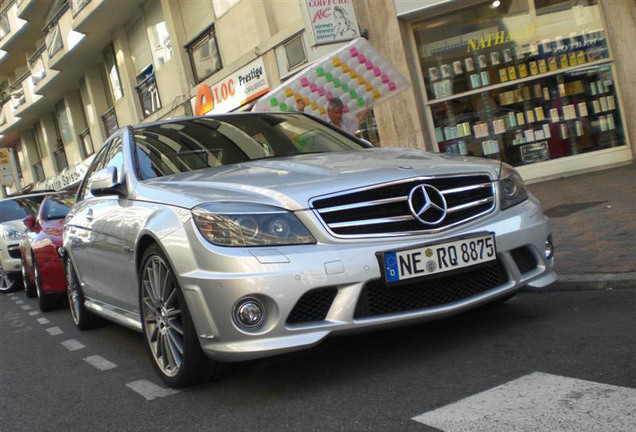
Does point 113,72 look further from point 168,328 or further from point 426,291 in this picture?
point 426,291

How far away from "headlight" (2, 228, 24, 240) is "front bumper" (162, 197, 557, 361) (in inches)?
389

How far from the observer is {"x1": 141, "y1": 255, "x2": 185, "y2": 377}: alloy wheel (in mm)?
3783

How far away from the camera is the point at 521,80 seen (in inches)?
520

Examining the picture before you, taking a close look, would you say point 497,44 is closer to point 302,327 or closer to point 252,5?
point 252,5

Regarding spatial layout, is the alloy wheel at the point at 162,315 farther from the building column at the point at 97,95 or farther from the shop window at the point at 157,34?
the building column at the point at 97,95

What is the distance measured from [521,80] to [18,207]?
9622mm

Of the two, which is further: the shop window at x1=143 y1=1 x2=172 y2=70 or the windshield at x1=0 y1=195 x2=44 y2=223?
the shop window at x1=143 y1=1 x2=172 y2=70


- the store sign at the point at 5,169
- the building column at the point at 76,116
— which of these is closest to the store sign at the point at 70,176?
the building column at the point at 76,116

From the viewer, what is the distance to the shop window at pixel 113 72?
25.3 metres

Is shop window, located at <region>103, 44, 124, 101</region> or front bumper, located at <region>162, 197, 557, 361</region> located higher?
shop window, located at <region>103, 44, 124, 101</region>

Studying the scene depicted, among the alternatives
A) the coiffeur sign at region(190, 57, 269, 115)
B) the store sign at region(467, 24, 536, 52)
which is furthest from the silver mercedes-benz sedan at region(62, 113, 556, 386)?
the coiffeur sign at region(190, 57, 269, 115)

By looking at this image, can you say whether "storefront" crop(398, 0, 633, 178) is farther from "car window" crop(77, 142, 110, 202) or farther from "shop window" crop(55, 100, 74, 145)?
"shop window" crop(55, 100, 74, 145)

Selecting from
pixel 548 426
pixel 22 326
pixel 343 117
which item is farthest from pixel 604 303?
pixel 22 326

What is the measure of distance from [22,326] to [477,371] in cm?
609
